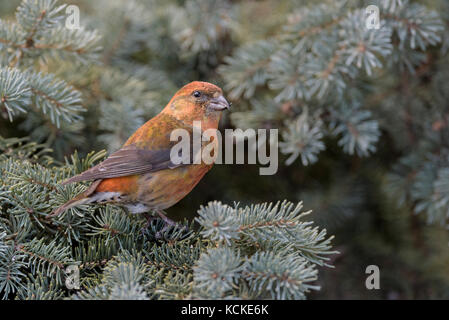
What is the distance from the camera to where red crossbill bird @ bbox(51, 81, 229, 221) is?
2.25 meters

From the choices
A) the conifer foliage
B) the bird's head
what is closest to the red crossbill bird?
the bird's head

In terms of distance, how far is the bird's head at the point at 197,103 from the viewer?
2.72m

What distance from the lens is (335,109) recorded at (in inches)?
112

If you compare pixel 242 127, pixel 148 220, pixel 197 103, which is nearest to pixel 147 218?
pixel 148 220

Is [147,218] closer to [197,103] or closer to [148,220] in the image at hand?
[148,220]

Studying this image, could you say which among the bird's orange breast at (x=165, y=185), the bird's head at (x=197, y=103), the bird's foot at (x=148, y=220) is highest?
the bird's head at (x=197, y=103)

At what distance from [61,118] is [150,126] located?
488 millimetres

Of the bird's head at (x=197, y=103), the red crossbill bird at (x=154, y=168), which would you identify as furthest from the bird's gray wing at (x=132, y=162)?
the bird's head at (x=197, y=103)

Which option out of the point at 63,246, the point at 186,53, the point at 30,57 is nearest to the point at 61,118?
the point at 30,57

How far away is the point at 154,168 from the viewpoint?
2.46m

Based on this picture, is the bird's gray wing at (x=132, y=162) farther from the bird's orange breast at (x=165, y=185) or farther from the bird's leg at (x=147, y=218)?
the bird's leg at (x=147, y=218)

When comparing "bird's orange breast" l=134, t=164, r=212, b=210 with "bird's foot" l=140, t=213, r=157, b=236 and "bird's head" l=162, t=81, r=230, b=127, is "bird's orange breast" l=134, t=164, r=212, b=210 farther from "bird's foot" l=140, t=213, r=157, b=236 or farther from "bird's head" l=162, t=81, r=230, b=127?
"bird's head" l=162, t=81, r=230, b=127

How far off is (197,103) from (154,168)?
538 mm
